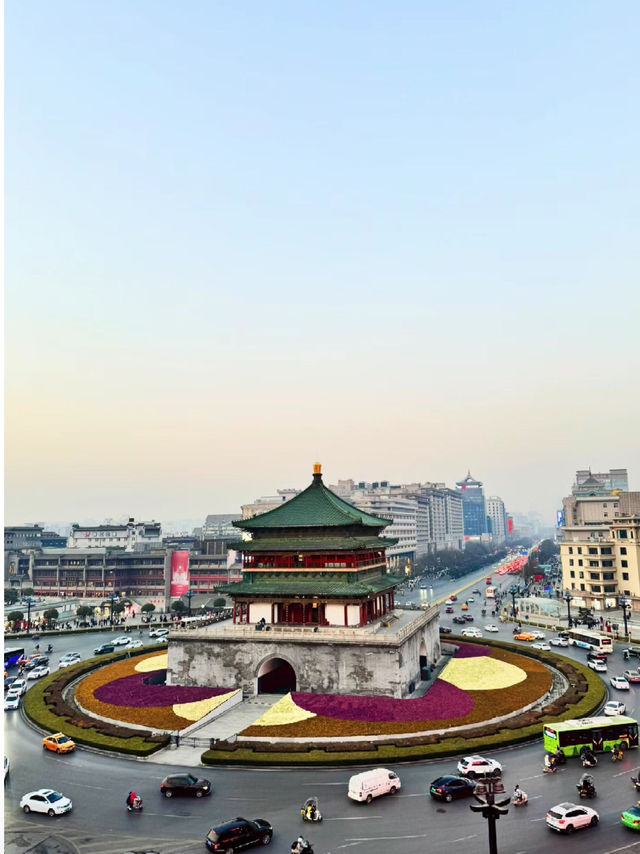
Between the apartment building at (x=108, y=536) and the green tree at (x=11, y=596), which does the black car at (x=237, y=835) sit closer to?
the green tree at (x=11, y=596)

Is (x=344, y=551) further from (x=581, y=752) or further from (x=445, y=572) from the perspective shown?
(x=445, y=572)

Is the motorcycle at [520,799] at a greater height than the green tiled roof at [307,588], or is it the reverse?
the green tiled roof at [307,588]

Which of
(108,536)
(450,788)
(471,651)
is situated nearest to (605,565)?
(471,651)

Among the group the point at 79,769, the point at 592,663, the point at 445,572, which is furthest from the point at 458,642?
the point at 445,572

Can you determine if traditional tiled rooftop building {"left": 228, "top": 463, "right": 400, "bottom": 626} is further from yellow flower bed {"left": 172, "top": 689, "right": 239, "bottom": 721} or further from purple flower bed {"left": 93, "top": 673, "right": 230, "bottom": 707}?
yellow flower bed {"left": 172, "top": 689, "right": 239, "bottom": 721}

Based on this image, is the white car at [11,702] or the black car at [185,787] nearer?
the black car at [185,787]

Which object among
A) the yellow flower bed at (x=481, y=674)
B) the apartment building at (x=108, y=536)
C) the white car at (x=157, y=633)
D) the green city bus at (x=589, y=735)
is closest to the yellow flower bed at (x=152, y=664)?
the white car at (x=157, y=633)

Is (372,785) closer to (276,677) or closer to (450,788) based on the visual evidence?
(450,788)

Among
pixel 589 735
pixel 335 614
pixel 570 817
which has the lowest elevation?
pixel 570 817
